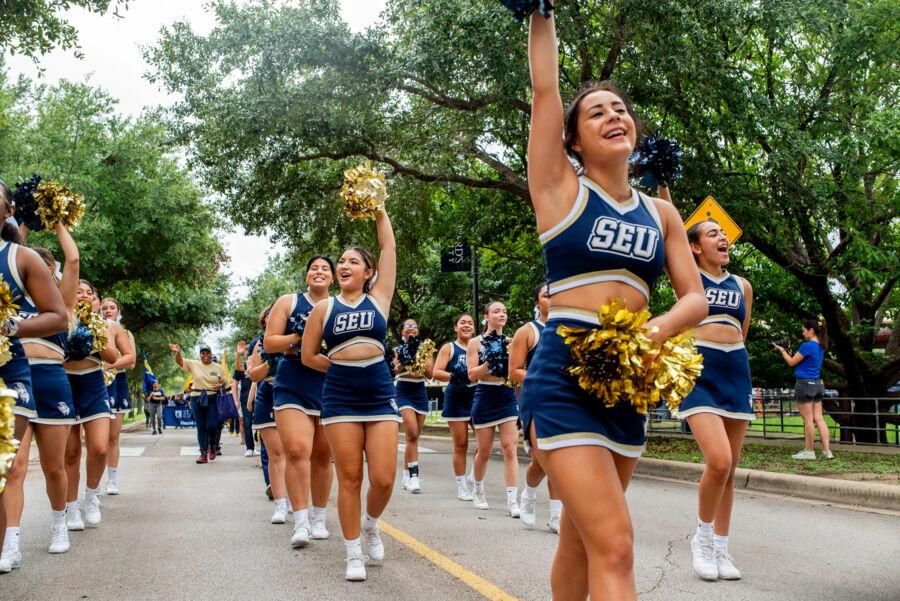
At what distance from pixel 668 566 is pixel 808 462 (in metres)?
7.57

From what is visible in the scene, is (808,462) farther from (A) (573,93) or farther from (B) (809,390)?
(A) (573,93)

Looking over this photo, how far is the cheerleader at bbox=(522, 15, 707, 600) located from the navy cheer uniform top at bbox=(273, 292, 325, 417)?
4.07 meters

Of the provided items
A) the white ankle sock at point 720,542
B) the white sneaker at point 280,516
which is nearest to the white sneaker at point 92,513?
the white sneaker at point 280,516

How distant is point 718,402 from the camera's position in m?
5.95

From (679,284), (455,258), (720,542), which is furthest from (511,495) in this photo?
(455,258)

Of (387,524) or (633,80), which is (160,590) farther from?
(633,80)

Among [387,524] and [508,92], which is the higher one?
[508,92]

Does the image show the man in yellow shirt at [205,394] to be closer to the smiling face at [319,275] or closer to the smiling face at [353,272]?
the smiling face at [319,275]

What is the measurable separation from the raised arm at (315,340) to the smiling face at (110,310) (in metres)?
3.85

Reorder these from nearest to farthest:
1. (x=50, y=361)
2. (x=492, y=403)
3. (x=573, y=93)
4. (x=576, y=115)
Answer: (x=576, y=115), (x=50, y=361), (x=492, y=403), (x=573, y=93)

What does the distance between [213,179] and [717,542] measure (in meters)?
15.5

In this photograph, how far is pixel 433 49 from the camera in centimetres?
1491

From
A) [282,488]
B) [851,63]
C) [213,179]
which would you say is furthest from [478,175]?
[282,488]

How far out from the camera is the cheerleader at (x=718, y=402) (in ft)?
19.2
